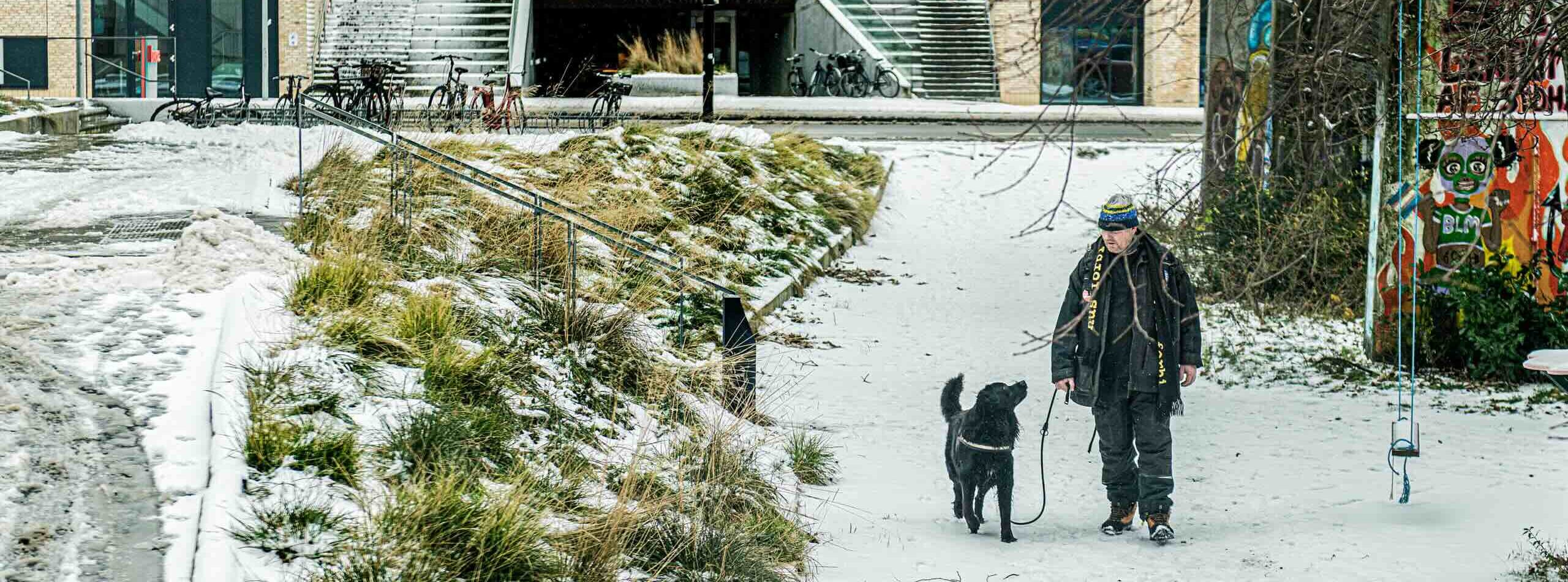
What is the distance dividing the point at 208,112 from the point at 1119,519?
15.2m

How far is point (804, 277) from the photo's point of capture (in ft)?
46.1

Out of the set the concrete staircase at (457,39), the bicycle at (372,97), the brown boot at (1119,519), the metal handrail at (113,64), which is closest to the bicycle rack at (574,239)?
the brown boot at (1119,519)

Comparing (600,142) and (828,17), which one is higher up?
(828,17)

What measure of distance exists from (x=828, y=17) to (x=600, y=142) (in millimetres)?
18672

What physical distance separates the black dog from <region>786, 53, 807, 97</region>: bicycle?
2547 cm

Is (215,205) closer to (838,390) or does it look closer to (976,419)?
(838,390)

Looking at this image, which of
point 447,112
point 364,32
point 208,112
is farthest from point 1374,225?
point 364,32

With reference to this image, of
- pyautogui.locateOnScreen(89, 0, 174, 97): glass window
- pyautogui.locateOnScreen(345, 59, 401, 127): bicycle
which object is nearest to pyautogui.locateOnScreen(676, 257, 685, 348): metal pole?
pyautogui.locateOnScreen(345, 59, 401, 127): bicycle

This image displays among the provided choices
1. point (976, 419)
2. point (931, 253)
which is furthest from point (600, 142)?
point (976, 419)

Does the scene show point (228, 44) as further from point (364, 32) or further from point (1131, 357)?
point (1131, 357)

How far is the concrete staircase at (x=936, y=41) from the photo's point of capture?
1239 inches

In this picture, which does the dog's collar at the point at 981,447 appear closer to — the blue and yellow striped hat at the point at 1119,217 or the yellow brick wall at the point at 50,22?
the blue and yellow striped hat at the point at 1119,217

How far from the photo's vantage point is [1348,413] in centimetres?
984

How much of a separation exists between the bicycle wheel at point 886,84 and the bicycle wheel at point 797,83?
6.35 feet
